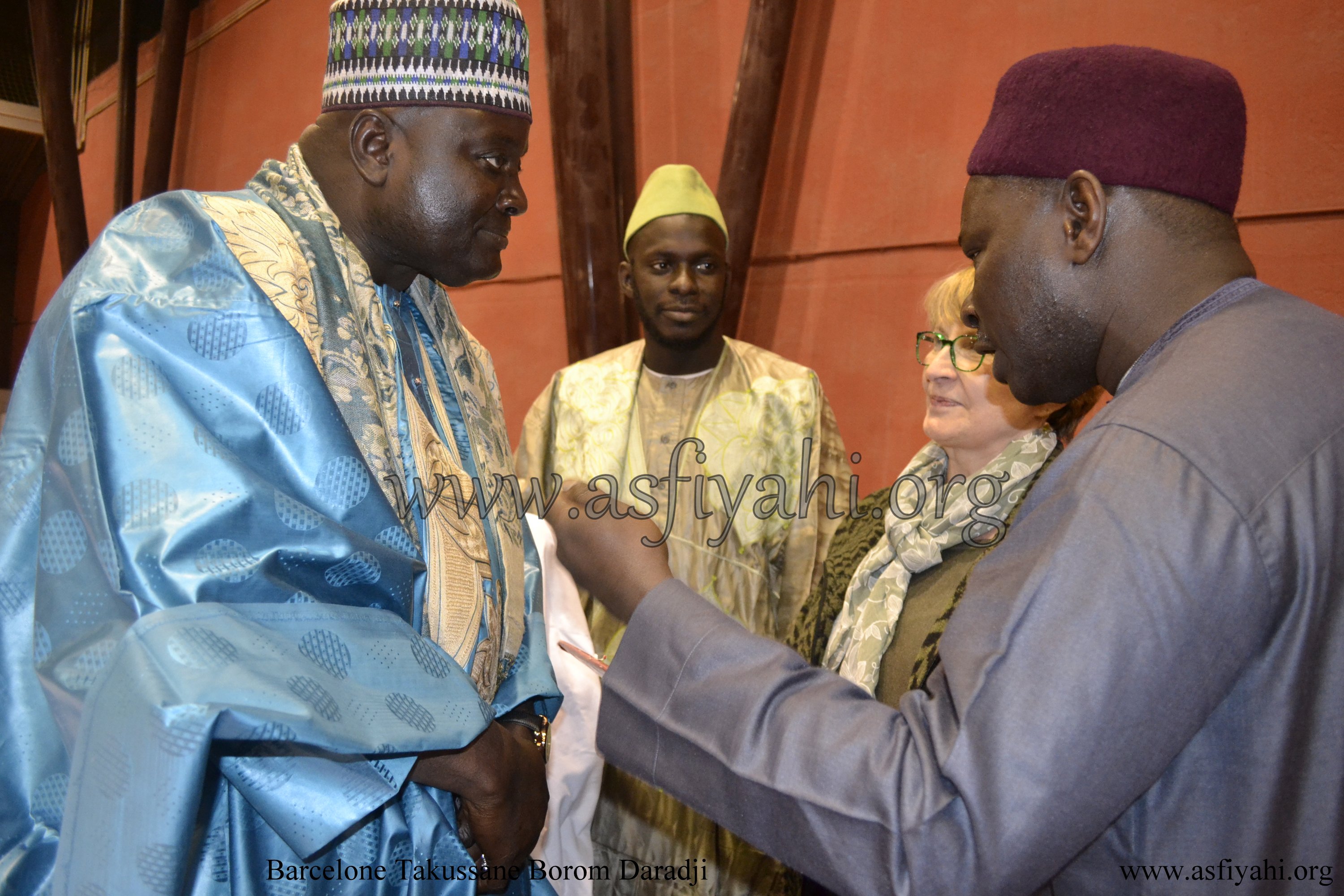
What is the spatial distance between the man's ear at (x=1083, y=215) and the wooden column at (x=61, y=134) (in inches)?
268

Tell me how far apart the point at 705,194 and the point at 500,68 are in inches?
66.8

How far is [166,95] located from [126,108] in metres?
0.49

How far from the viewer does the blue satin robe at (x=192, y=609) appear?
2.97 feet

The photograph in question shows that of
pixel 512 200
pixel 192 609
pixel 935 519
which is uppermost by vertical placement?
pixel 512 200

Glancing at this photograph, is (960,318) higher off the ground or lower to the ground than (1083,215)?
lower

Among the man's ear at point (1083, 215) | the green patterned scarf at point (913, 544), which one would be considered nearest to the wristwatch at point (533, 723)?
the green patterned scarf at point (913, 544)

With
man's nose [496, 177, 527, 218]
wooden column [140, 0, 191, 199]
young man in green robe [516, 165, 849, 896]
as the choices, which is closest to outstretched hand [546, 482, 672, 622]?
man's nose [496, 177, 527, 218]

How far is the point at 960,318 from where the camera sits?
2084mm

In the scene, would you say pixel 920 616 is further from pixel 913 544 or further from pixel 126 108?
pixel 126 108

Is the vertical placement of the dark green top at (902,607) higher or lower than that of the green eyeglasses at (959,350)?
lower

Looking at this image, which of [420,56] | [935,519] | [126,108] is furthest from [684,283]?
[126,108]

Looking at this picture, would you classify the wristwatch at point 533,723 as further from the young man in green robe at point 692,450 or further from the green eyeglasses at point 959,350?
the young man in green robe at point 692,450

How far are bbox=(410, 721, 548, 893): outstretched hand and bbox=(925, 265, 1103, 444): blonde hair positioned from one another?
4.15 feet

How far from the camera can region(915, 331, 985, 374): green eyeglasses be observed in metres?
2.02
